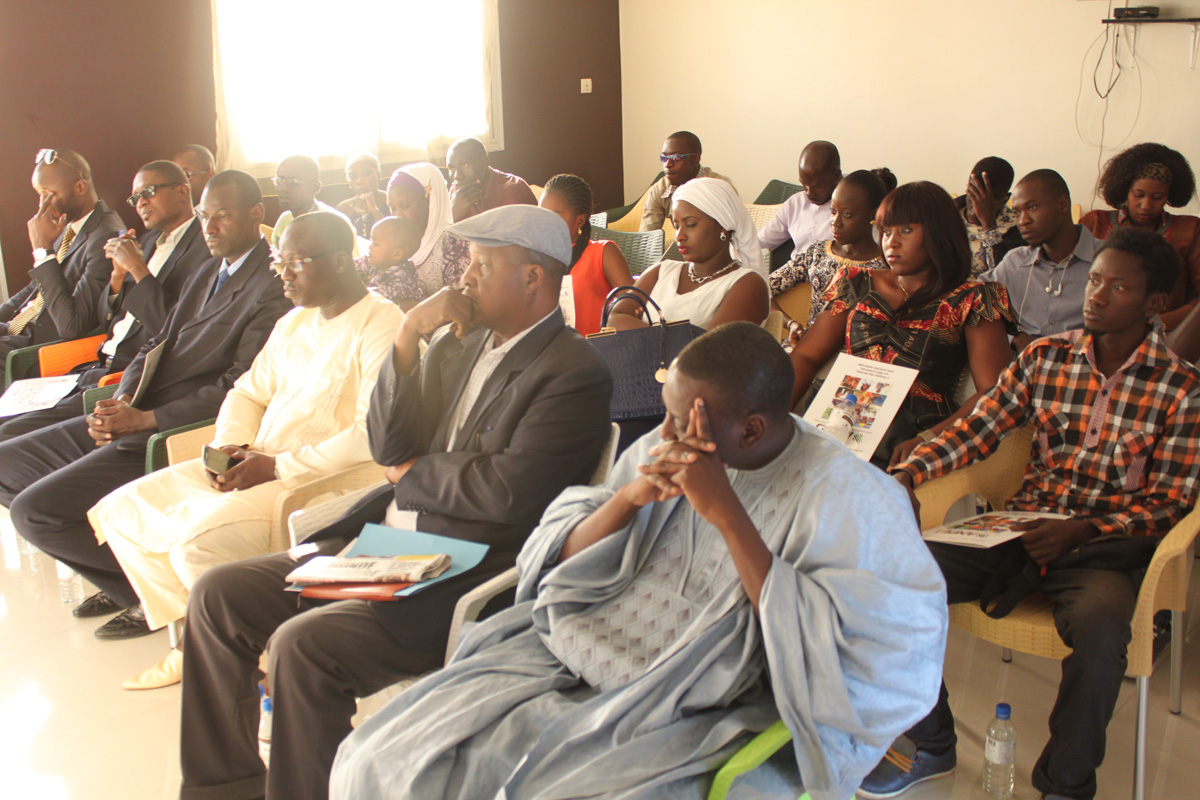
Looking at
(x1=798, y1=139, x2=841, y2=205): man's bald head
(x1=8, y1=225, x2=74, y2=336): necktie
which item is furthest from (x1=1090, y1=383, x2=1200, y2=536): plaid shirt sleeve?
(x1=8, y1=225, x2=74, y2=336): necktie

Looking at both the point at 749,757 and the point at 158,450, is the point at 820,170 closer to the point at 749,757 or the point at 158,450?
the point at 158,450

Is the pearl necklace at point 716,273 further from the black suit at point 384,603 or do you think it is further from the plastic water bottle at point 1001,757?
the plastic water bottle at point 1001,757

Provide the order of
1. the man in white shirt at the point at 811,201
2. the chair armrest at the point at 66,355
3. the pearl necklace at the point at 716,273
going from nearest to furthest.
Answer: the pearl necklace at the point at 716,273
the chair armrest at the point at 66,355
the man in white shirt at the point at 811,201

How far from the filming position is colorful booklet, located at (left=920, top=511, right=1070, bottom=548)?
7.04ft

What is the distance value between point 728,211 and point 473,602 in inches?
75.6

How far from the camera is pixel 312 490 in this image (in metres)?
2.71

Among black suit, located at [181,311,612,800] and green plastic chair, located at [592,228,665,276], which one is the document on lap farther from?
green plastic chair, located at [592,228,665,276]

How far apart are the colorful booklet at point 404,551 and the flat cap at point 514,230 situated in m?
0.73

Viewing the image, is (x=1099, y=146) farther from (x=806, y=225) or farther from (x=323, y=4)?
(x=323, y=4)

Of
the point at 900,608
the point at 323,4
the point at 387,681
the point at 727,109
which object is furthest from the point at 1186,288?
the point at 323,4

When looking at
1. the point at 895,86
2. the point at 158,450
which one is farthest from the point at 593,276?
the point at 895,86

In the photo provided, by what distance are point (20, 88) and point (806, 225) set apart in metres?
4.82

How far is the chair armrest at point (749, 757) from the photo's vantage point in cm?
141

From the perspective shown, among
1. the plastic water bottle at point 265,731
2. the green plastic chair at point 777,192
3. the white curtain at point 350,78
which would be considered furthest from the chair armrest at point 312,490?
the green plastic chair at point 777,192
